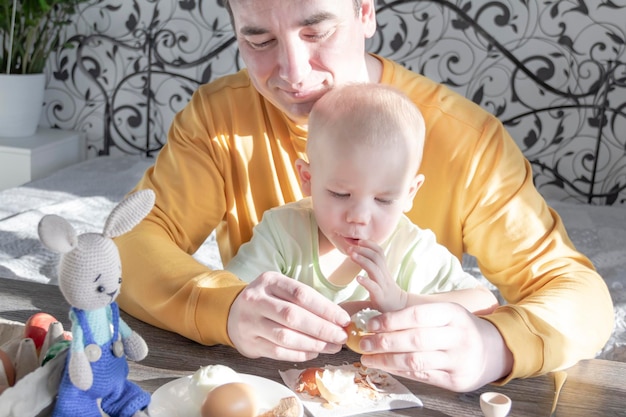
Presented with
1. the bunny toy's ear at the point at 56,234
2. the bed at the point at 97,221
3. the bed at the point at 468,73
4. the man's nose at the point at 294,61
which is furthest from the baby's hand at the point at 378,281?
the bed at the point at 468,73

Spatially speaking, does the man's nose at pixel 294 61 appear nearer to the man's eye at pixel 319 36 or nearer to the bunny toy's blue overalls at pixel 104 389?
the man's eye at pixel 319 36

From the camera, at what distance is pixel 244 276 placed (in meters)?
1.13

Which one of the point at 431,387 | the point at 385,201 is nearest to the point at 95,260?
the point at 431,387

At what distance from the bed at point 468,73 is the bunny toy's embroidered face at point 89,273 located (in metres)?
2.14

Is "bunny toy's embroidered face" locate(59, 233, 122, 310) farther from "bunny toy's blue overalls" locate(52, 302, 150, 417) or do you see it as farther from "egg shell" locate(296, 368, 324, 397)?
"egg shell" locate(296, 368, 324, 397)

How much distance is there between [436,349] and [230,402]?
0.26 m

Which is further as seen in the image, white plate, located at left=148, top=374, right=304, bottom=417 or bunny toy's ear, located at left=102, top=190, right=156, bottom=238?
white plate, located at left=148, top=374, right=304, bottom=417

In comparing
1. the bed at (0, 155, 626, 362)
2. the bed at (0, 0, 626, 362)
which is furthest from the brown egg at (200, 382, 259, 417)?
the bed at (0, 0, 626, 362)

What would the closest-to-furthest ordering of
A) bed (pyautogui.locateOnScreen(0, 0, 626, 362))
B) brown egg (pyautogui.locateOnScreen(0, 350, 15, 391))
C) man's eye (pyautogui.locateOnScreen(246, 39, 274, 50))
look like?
brown egg (pyautogui.locateOnScreen(0, 350, 15, 391))
man's eye (pyautogui.locateOnScreen(246, 39, 274, 50))
bed (pyautogui.locateOnScreen(0, 0, 626, 362))

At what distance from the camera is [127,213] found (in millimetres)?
622

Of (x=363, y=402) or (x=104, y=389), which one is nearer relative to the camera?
(x=104, y=389)

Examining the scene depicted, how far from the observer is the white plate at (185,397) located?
2.51ft

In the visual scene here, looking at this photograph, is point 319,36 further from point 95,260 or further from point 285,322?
point 95,260

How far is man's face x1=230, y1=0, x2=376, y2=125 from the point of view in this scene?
3.68ft
